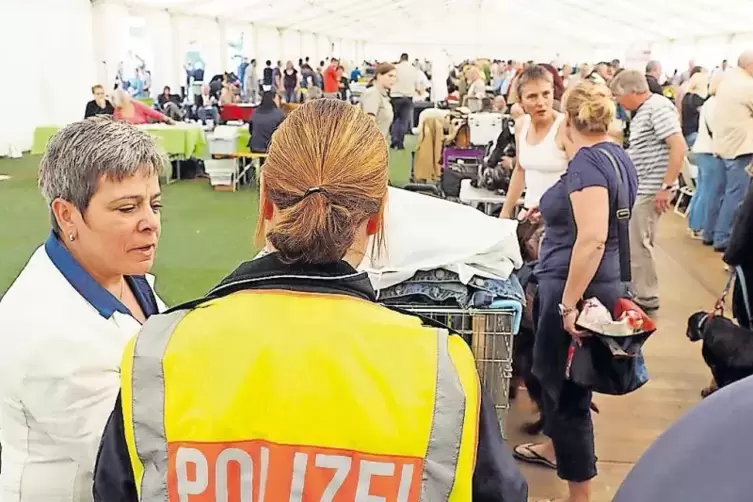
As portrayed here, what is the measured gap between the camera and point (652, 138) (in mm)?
4441

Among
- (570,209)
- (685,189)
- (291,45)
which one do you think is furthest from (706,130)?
(291,45)

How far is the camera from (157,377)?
0.89 meters

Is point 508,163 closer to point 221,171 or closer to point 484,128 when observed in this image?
point 484,128

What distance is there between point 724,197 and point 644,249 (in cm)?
168

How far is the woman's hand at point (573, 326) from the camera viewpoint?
2312 mm

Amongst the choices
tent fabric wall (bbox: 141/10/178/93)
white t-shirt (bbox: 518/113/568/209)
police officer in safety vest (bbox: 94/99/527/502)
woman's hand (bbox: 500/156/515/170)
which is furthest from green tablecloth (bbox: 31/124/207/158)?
police officer in safety vest (bbox: 94/99/527/502)

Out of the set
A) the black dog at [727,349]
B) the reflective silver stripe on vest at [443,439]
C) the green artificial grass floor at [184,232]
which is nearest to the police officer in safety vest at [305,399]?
the reflective silver stripe on vest at [443,439]

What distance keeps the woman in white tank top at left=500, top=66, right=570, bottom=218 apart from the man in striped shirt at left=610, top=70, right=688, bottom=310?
57.7 inches

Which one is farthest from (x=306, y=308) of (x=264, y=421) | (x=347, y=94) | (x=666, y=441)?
(x=347, y=94)

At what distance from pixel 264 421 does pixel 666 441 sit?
0.45m

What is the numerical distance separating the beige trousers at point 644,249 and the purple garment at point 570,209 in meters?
2.33

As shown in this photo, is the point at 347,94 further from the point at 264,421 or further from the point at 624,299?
the point at 264,421

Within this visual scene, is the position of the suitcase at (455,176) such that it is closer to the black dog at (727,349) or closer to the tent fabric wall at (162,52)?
the black dog at (727,349)

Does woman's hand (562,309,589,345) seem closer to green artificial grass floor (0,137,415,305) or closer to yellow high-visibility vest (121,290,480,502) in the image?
yellow high-visibility vest (121,290,480,502)
